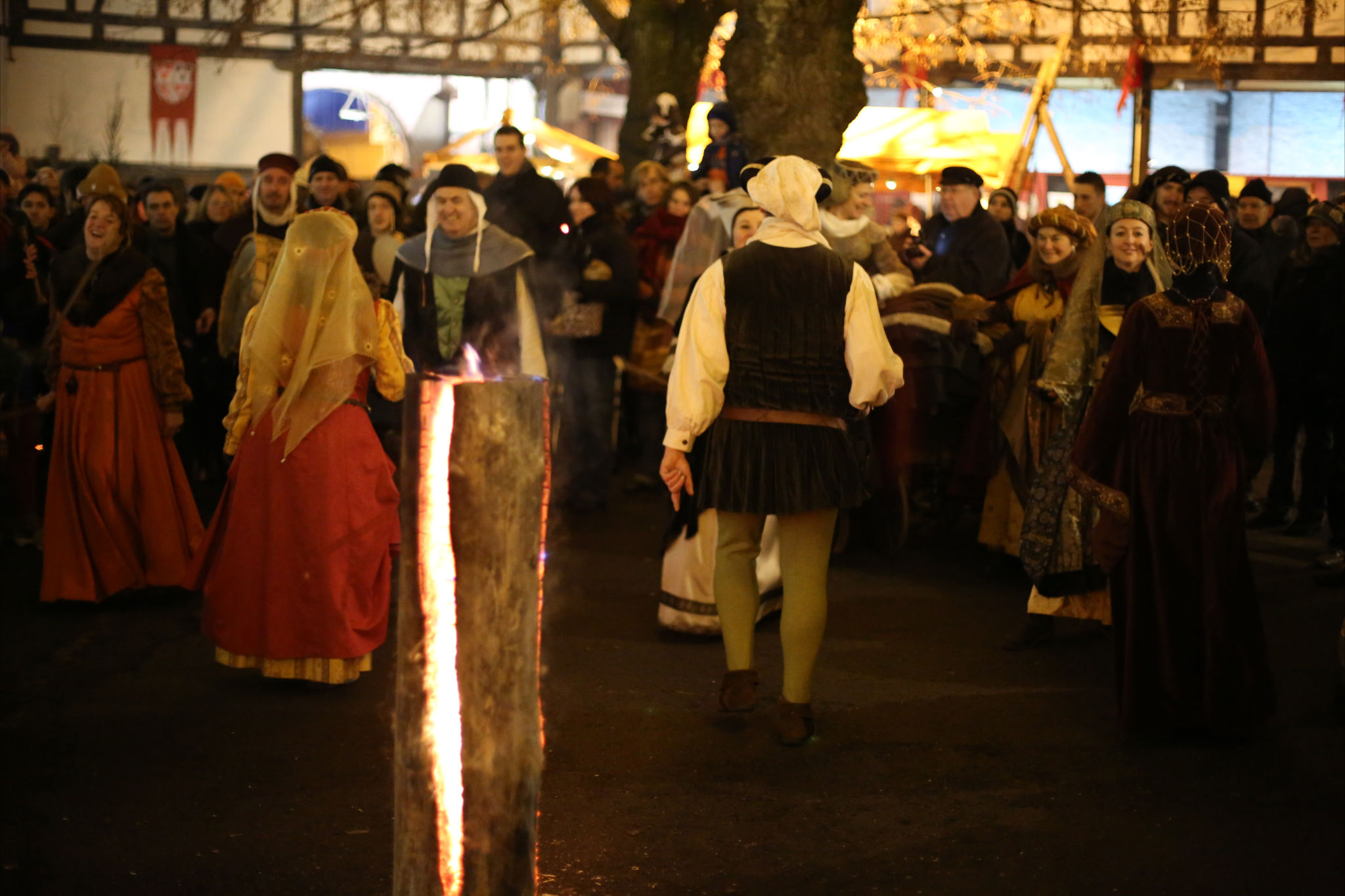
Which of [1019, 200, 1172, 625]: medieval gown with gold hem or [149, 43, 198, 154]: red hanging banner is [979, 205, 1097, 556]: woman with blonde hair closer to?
[1019, 200, 1172, 625]: medieval gown with gold hem

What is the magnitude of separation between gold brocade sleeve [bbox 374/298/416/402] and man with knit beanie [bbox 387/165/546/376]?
1309 millimetres

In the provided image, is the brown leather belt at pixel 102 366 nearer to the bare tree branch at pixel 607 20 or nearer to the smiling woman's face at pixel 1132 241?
the smiling woman's face at pixel 1132 241

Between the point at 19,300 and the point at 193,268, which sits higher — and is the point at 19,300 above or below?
below

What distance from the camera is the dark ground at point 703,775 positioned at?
449 centimetres

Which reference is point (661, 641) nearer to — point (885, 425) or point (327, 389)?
point (327, 389)

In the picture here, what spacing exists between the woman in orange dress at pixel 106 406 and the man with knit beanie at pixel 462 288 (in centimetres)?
119

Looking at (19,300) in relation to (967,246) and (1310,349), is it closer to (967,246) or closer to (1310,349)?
(967,246)

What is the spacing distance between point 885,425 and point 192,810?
17.0 ft

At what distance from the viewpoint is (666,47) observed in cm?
1590

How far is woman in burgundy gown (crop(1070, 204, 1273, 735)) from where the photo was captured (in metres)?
5.66

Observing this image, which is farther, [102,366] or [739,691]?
[102,366]

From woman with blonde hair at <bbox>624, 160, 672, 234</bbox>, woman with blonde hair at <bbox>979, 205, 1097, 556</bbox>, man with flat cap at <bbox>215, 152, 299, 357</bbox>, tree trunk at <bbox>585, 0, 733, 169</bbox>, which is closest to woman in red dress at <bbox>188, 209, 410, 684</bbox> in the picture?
man with flat cap at <bbox>215, 152, 299, 357</bbox>

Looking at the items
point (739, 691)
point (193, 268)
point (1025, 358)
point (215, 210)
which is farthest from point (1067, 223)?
point (215, 210)

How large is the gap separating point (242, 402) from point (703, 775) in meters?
2.52
